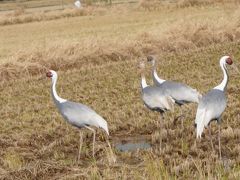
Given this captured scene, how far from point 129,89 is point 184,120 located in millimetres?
3404

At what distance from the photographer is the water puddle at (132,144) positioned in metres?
8.48

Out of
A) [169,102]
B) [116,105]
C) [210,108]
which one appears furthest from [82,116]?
[116,105]

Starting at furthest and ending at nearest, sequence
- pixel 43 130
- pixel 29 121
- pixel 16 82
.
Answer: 1. pixel 16 82
2. pixel 29 121
3. pixel 43 130

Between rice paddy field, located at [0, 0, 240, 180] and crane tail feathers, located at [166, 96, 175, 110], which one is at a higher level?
crane tail feathers, located at [166, 96, 175, 110]

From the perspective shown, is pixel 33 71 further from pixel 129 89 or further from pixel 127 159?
pixel 127 159

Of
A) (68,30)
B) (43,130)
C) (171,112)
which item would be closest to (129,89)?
(171,112)

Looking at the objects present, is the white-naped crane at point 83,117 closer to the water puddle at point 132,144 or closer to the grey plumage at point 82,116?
the grey plumage at point 82,116

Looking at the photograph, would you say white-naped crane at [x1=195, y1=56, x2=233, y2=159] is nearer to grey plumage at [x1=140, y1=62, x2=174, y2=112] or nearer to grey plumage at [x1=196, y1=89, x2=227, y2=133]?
grey plumage at [x1=196, y1=89, x2=227, y2=133]

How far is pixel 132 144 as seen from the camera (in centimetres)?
880

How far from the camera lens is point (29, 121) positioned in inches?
416

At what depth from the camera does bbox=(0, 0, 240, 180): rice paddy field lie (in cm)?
702

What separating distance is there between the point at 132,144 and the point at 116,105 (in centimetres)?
259

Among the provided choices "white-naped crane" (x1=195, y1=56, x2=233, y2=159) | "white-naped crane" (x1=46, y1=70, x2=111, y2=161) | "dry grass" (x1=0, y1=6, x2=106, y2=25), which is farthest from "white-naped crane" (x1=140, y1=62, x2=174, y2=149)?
"dry grass" (x1=0, y1=6, x2=106, y2=25)

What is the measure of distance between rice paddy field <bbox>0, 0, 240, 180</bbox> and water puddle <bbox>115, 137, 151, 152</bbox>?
0.24 feet
